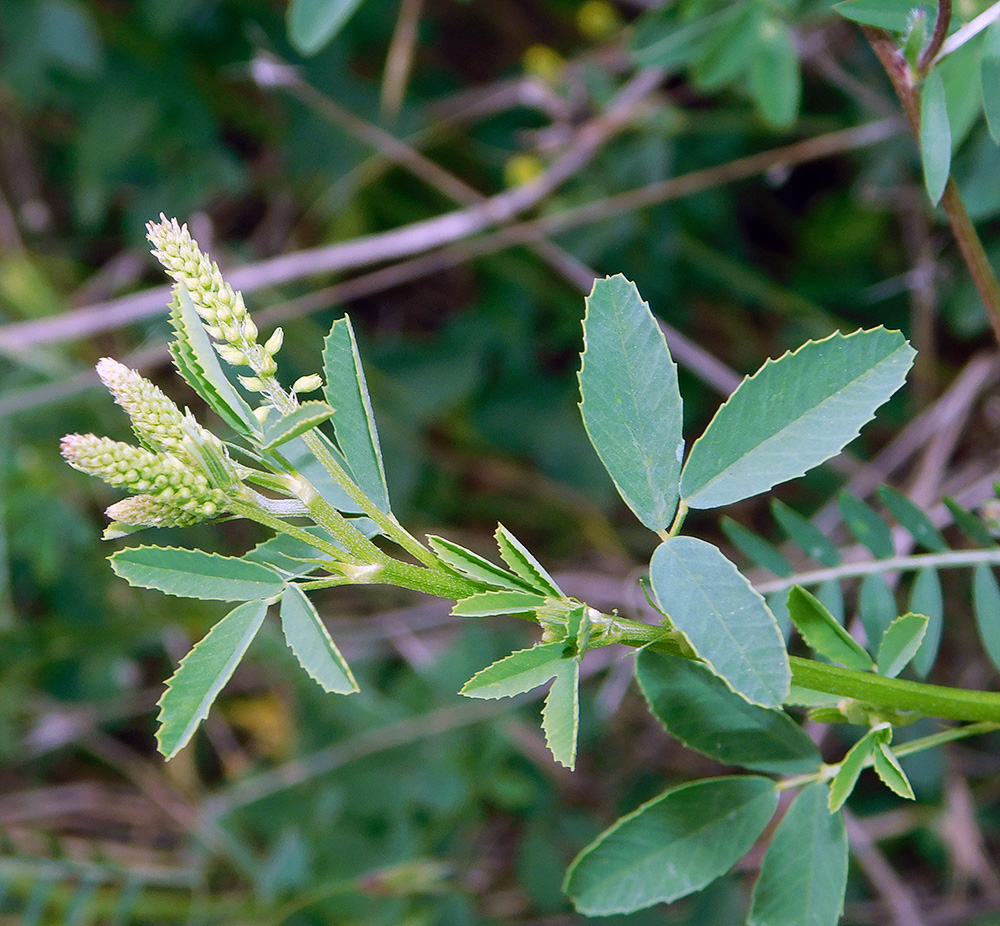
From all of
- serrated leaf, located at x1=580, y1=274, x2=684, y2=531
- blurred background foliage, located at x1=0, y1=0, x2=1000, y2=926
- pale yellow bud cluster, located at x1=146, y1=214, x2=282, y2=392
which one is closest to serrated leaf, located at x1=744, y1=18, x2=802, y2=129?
blurred background foliage, located at x1=0, y1=0, x2=1000, y2=926

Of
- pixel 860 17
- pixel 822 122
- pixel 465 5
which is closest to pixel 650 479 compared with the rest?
pixel 860 17

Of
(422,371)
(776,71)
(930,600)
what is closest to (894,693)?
(930,600)

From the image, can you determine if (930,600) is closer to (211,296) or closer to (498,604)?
(498,604)

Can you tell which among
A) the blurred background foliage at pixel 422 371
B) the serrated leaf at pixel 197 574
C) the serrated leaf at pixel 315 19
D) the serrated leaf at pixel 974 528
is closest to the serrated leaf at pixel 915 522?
the serrated leaf at pixel 974 528

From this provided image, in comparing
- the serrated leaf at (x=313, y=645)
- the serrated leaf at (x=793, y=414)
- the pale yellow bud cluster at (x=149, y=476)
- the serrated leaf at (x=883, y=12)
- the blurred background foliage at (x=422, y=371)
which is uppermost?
the serrated leaf at (x=883, y=12)

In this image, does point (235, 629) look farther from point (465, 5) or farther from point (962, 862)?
point (465, 5)

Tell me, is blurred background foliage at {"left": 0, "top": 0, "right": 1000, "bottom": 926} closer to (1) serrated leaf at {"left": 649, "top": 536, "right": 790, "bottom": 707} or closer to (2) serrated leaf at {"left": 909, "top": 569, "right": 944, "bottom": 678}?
(2) serrated leaf at {"left": 909, "top": 569, "right": 944, "bottom": 678}

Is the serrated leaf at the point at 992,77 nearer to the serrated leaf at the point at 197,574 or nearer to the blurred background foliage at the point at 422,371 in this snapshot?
the serrated leaf at the point at 197,574
